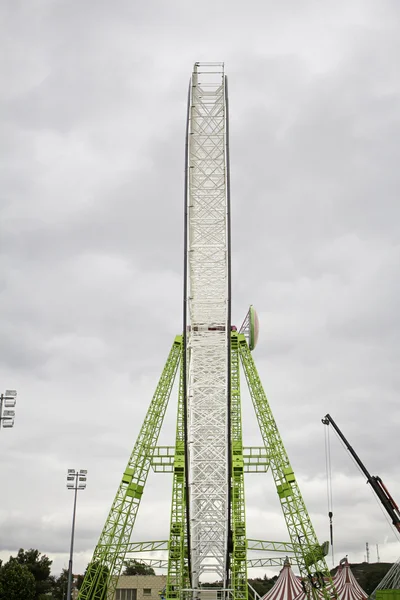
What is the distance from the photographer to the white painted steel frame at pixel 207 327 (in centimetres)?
3872

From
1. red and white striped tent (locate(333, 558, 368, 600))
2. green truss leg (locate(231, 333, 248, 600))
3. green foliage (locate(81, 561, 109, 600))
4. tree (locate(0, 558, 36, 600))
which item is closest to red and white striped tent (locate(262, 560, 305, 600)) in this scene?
red and white striped tent (locate(333, 558, 368, 600))

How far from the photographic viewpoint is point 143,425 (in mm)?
65625

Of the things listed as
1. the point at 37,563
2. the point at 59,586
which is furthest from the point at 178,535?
the point at 59,586

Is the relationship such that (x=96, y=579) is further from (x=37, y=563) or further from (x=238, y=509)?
(x=37, y=563)

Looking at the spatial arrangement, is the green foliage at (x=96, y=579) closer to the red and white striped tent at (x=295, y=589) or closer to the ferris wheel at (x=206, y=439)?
the ferris wheel at (x=206, y=439)

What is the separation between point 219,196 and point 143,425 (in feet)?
93.2

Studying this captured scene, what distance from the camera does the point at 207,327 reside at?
4412 cm

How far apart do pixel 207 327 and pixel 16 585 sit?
1858 inches

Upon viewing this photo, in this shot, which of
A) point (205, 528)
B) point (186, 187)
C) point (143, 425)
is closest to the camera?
point (205, 528)

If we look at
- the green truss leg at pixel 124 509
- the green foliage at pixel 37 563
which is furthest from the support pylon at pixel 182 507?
the green foliage at pixel 37 563

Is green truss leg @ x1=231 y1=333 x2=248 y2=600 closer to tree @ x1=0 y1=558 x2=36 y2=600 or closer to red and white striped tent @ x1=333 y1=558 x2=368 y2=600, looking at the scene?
red and white striped tent @ x1=333 y1=558 x2=368 y2=600

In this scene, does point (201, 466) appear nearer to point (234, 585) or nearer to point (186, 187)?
point (186, 187)

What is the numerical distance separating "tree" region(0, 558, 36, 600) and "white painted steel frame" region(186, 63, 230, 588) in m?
42.8

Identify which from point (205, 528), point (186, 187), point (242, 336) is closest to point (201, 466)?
point (205, 528)
